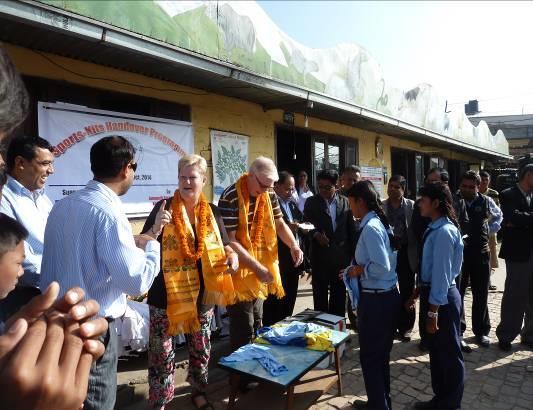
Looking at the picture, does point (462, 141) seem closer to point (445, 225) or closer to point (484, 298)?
point (484, 298)

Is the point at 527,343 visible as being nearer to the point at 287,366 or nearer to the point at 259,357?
the point at 287,366

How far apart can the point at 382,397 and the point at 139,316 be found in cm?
215

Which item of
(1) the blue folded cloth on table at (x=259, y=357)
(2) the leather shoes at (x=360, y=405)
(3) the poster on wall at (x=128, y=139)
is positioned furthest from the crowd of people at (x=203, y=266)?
(3) the poster on wall at (x=128, y=139)

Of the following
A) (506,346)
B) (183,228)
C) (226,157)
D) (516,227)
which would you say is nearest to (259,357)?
(183,228)

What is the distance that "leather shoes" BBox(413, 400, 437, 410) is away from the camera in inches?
116

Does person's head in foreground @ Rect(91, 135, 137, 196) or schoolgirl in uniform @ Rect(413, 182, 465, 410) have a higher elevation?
person's head in foreground @ Rect(91, 135, 137, 196)

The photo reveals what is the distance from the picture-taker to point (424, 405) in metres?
2.99

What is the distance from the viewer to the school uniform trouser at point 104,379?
1.76 m

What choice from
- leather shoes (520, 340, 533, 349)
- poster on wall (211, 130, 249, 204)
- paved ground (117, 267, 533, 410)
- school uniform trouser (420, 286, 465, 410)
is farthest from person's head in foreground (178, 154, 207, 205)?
leather shoes (520, 340, 533, 349)

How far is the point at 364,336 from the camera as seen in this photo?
265cm

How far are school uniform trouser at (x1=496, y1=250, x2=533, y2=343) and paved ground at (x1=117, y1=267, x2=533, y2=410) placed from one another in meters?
0.23

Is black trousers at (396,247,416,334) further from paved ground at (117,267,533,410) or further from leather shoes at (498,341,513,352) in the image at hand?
leather shoes at (498,341,513,352)

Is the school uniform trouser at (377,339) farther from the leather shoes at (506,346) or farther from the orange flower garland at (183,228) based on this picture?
the leather shoes at (506,346)

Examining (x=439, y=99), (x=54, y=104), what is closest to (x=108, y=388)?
(x=54, y=104)
